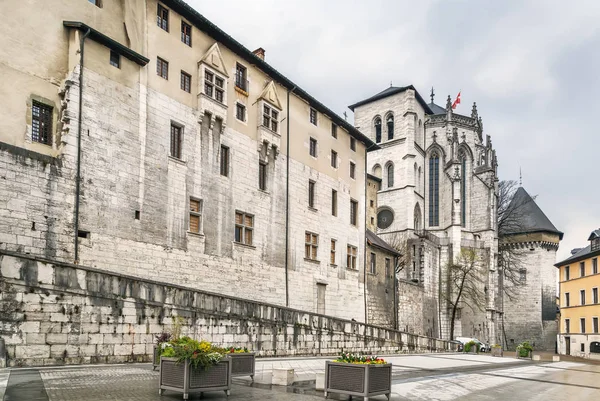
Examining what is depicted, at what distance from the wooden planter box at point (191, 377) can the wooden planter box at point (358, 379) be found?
2.16 metres

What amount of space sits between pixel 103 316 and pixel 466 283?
2224 inches

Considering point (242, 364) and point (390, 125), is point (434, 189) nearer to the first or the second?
point (390, 125)

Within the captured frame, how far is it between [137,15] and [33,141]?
7832mm

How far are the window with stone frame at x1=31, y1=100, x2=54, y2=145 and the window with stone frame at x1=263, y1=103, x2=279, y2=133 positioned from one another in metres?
13.5

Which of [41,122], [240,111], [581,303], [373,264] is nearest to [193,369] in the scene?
[41,122]

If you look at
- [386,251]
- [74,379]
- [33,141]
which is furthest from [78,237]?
[386,251]

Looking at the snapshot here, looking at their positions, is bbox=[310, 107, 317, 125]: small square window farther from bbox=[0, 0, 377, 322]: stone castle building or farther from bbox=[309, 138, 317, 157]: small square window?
bbox=[309, 138, 317, 157]: small square window

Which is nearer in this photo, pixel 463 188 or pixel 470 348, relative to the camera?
pixel 470 348

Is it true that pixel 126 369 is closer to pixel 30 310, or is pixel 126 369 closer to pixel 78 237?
pixel 30 310

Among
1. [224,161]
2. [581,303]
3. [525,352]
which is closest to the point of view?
[224,161]

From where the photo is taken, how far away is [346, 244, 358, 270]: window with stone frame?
133 feet

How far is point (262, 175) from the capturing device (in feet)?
107

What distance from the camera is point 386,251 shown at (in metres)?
47.5

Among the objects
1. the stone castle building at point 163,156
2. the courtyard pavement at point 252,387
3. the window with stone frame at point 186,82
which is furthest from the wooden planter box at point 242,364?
the window with stone frame at point 186,82
